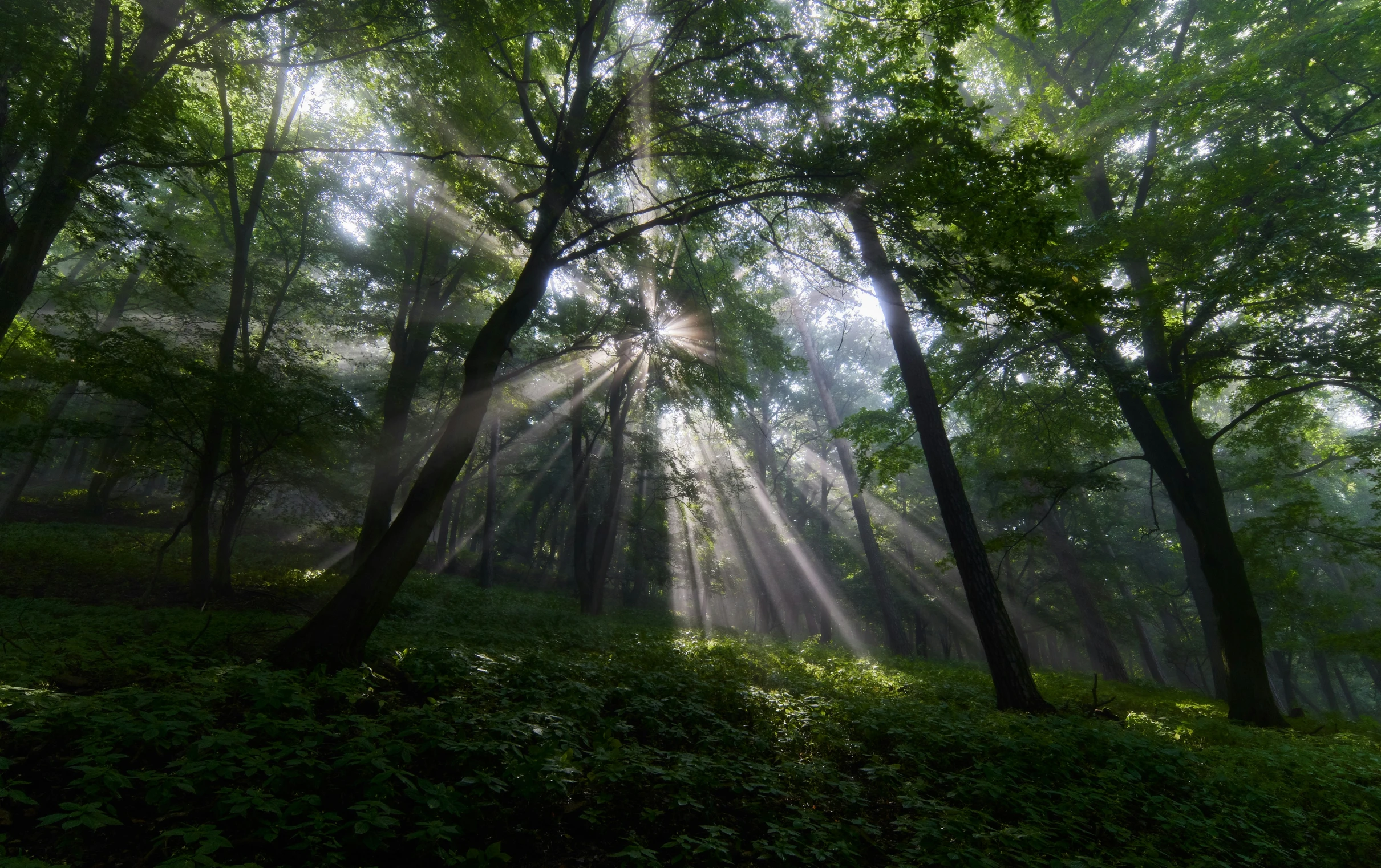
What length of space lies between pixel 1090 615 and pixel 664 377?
14724 millimetres

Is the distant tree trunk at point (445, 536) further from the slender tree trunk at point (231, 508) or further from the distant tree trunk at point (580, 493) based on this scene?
the slender tree trunk at point (231, 508)

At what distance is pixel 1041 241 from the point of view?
19.5 ft

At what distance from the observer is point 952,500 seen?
27.3 ft

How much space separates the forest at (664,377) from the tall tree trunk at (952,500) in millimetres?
84

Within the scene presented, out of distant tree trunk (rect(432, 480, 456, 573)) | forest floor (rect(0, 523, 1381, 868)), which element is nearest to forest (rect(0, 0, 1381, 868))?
forest floor (rect(0, 523, 1381, 868))

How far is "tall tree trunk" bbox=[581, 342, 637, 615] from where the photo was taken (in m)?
16.5

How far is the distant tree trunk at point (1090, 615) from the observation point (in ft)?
52.6

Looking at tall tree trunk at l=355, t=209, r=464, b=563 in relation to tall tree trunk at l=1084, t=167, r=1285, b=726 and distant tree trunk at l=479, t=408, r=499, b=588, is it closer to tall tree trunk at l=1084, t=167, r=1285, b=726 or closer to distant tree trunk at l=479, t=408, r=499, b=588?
distant tree trunk at l=479, t=408, r=499, b=588

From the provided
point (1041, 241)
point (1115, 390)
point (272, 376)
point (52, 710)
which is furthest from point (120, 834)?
point (1115, 390)

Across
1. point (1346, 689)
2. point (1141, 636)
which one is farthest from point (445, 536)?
point (1346, 689)

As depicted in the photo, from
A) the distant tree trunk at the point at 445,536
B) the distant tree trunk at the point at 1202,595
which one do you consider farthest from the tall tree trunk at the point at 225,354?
the distant tree trunk at the point at 1202,595

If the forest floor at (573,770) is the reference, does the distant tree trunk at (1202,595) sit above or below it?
above

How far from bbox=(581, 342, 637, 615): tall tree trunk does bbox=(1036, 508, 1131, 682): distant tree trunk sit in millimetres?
12013

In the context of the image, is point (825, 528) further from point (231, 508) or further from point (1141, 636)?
point (231, 508)
